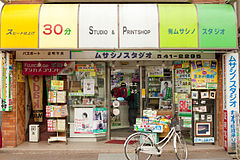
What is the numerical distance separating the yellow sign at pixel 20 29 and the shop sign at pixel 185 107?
509cm

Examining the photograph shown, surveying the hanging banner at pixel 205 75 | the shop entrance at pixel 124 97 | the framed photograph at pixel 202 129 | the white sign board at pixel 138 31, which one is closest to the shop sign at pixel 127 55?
the hanging banner at pixel 205 75

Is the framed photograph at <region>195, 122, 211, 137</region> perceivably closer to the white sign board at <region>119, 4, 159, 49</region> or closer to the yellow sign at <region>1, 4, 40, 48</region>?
the white sign board at <region>119, 4, 159, 49</region>

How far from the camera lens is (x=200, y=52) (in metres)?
8.36

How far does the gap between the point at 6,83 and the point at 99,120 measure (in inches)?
131

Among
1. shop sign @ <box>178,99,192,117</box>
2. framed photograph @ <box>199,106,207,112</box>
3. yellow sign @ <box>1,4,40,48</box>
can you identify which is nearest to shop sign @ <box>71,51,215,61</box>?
shop sign @ <box>178,99,192,117</box>

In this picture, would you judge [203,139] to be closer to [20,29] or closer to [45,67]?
[45,67]

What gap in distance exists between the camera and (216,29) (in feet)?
24.5

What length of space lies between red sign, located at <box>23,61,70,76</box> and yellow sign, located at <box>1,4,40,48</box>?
1.43 metres

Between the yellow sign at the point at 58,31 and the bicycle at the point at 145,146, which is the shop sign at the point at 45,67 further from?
the bicycle at the point at 145,146

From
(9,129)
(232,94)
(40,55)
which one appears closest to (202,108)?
(232,94)

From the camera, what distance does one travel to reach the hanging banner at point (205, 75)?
845 cm

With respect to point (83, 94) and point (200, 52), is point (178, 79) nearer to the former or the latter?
point (200, 52)

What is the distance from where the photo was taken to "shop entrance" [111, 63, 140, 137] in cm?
931

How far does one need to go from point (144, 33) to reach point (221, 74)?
119 inches
